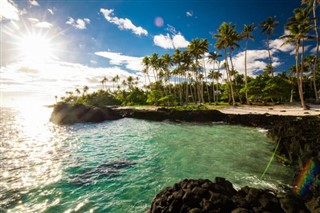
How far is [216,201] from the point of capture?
20.8 feet

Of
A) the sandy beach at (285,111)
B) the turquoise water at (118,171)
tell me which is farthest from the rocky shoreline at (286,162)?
the sandy beach at (285,111)

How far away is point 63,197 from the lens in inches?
378

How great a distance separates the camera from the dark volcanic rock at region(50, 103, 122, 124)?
43375 mm

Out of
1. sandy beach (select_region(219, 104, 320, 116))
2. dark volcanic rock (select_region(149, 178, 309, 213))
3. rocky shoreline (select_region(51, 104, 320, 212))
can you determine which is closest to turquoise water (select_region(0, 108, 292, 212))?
rocky shoreline (select_region(51, 104, 320, 212))

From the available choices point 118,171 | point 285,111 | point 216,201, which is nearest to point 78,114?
point 118,171

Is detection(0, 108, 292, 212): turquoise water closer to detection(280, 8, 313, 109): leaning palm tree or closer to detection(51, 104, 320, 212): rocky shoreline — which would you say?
detection(51, 104, 320, 212): rocky shoreline

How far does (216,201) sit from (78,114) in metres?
43.0

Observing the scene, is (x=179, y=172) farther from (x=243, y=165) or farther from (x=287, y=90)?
(x=287, y=90)

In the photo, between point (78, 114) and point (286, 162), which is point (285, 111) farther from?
point (78, 114)

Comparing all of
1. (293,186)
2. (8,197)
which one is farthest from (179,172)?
(8,197)

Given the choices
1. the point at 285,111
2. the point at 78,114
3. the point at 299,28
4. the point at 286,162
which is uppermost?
the point at 299,28

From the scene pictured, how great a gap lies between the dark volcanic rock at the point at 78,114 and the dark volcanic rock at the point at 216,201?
127ft

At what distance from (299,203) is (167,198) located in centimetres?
424

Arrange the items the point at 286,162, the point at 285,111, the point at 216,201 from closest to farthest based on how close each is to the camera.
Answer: the point at 216,201
the point at 286,162
the point at 285,111
